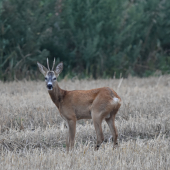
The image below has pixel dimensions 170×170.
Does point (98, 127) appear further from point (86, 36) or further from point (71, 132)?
point (86, 36)

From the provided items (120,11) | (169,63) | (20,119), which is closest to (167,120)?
(20,119)

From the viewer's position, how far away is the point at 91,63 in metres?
18.1

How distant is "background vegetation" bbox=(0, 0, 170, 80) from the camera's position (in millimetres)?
15555

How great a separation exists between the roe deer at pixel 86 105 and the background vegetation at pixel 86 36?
329 inches

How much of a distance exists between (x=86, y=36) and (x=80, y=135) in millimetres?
11032

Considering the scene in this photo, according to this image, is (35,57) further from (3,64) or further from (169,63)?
(169,63)

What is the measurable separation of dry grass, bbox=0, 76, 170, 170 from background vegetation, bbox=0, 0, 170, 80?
3.53 m

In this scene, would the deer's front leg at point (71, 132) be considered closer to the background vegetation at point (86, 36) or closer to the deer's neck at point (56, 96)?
the deer's neck at point (56, 96)

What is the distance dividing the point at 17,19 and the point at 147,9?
9.28m

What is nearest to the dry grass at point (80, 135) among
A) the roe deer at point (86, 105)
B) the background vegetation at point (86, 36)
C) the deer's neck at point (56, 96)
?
the roe deer at point (86, 105)

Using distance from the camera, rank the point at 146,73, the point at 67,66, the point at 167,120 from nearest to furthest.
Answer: the point at 167,120 < the point at 67,66 < the point at 146,73

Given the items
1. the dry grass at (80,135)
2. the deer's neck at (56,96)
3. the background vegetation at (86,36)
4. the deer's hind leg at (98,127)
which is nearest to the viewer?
the dry grass at (80,135)

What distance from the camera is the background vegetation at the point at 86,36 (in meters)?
15.6

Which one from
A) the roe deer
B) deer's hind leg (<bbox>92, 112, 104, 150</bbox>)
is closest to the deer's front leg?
the roe deer
